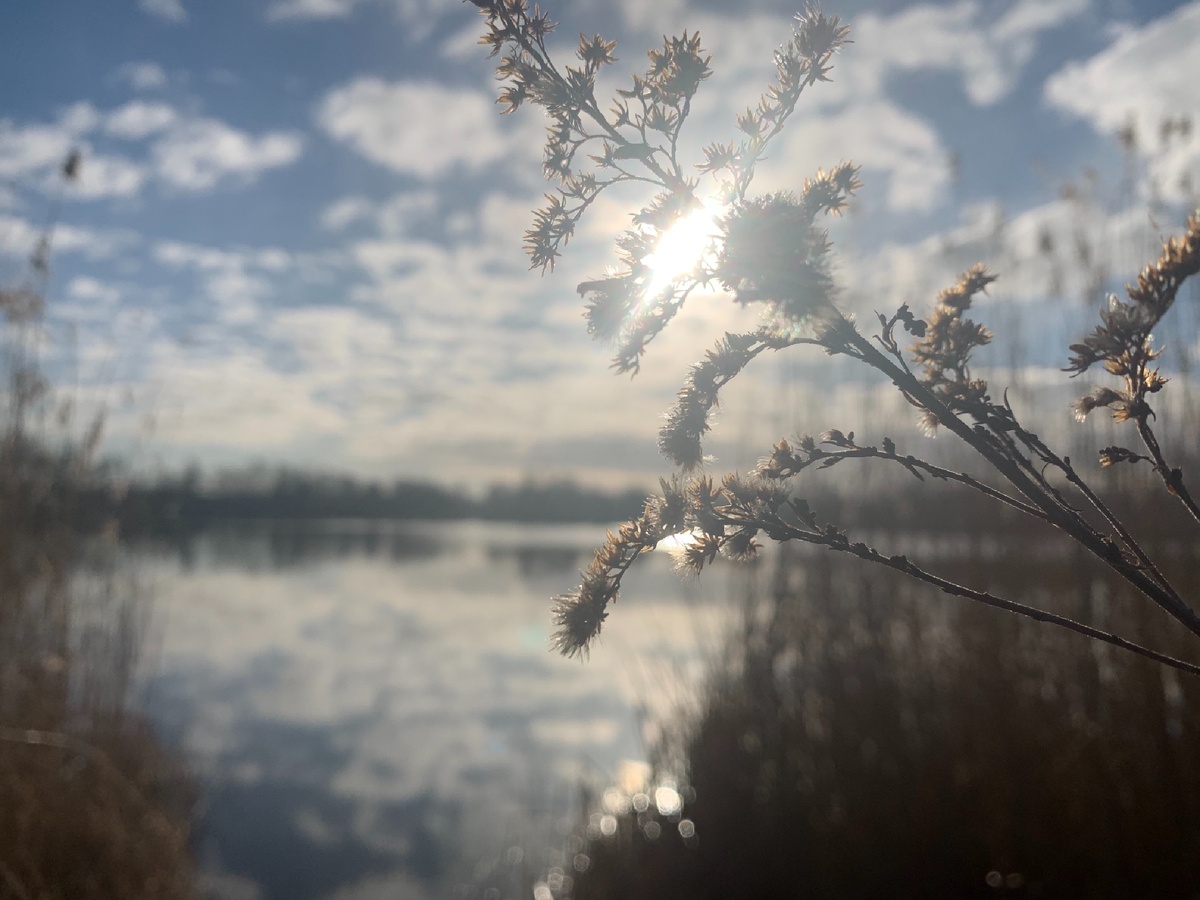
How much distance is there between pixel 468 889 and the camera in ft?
19.8

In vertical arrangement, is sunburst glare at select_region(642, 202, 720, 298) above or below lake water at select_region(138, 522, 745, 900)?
above

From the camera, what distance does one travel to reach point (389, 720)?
10.3 m

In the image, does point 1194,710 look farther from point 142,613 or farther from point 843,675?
point 142,613

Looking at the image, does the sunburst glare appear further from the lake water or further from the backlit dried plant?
the lake water

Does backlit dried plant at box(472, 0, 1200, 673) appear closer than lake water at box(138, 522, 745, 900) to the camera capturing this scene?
Yes

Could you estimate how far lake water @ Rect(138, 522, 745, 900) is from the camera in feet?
21.0

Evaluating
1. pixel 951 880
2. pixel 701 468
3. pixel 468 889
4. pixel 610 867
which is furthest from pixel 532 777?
pixel 701 468

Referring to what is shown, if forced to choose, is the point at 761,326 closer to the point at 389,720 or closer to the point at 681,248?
the point at 681,248

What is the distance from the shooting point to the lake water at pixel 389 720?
640 centimetres

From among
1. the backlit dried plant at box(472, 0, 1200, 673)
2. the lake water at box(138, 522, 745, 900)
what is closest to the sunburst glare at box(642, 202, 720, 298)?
the backlit dried plant at box(472, 0, 1200, 673)

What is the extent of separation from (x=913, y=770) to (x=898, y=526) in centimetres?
187

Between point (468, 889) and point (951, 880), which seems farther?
point (468, 889)

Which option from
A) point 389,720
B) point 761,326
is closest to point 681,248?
point 761,326

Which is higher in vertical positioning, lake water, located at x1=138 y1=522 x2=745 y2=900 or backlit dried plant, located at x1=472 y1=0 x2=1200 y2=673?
backlit dried plant, located at x1=472 y1=0 x2=1200 y2=673
